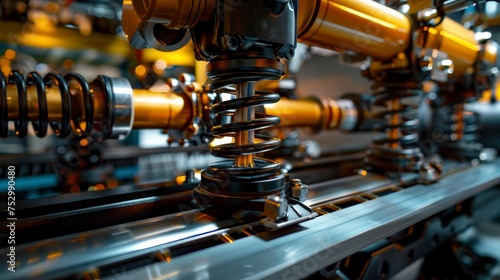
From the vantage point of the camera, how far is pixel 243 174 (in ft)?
1.78

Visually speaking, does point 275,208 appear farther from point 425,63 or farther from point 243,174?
point 425,63

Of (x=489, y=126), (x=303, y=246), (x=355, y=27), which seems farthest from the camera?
(x=489, y=126)

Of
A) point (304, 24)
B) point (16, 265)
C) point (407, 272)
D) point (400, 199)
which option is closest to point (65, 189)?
point (16, 265)

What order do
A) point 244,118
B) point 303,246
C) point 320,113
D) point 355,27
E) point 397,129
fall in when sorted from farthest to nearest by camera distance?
point 320,113 → point 397,129 → point 355,27 → point 244,118 → point 303,246

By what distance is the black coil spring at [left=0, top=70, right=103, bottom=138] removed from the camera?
591 millimetres

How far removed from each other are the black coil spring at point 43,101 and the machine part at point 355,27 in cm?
47

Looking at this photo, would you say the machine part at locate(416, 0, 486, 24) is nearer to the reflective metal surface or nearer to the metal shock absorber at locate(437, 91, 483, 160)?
the reflective metal surface

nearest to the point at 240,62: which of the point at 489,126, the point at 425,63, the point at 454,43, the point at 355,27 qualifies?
the point at 355,27

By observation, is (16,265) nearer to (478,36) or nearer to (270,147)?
(270,147)

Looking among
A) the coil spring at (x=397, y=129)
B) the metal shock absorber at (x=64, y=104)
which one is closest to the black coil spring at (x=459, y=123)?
the coil spring at (x=397, y=129)

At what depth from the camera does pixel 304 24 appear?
2.13 ft

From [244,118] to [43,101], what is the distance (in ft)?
1.35

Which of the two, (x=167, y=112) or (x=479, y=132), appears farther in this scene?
(x=479, y=132)

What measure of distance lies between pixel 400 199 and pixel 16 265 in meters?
0.71
